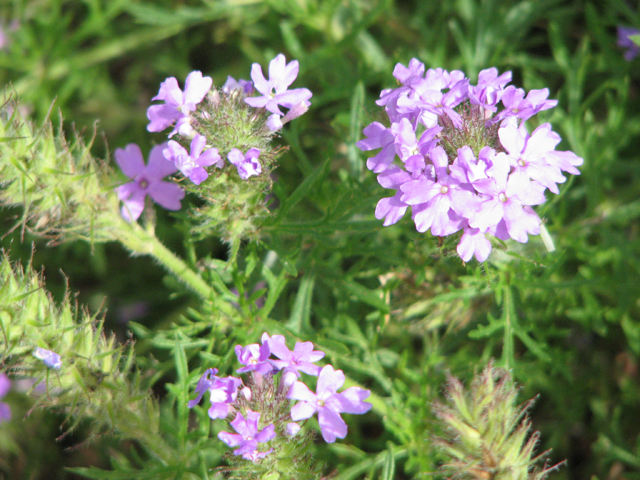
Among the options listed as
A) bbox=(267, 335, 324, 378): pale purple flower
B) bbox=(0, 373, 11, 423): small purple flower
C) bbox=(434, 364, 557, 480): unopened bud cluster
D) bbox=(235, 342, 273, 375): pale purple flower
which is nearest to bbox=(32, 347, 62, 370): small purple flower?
bbox=(235, 342, 273, 375): pale purple flower

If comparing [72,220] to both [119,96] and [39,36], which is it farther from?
[39,36]

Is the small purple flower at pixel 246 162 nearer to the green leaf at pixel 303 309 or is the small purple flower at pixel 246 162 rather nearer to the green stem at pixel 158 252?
the green stem at pixel 158 252

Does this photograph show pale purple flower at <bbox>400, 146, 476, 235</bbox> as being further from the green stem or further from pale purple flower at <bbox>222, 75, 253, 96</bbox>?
the green stem

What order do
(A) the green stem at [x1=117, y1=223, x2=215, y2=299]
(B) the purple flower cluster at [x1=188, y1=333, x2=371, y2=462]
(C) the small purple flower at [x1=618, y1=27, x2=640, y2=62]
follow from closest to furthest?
(B) the purple flower cluster at [x1=188, y1=333, x2=371, y2=462] < (A) the green stem at [x1=117, y1=223, x2=215, y2=299] < (C) the small purple flower at [x1=618, y1=27, x2=640, y2=62]

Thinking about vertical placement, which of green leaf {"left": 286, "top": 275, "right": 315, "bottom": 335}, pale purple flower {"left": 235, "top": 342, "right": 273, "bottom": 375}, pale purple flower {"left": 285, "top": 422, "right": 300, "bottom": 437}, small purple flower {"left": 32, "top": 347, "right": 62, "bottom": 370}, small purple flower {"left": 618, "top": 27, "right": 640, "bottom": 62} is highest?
small purple flower {"left": 618, "top": 27, "right": 640, "bottom": 62}

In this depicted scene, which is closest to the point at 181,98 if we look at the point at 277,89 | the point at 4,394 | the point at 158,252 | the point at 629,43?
the point at 277,89

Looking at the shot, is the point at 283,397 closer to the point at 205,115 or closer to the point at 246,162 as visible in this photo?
the point at 246,162

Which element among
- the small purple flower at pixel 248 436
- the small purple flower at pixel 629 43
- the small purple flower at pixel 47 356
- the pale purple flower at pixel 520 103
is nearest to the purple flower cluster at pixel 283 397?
the small purple flower at pixel 248 436
